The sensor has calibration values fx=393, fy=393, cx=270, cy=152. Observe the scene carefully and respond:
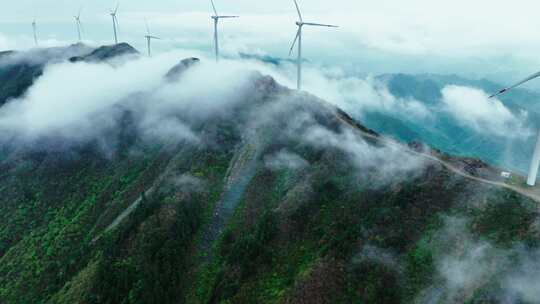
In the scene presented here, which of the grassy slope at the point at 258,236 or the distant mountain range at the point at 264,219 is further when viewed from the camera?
the grassy slope at the point at 258,236

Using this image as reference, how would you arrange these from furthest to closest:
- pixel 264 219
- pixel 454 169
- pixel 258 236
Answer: pixel 264 219 → pixel 454 169 → pixel 258 236

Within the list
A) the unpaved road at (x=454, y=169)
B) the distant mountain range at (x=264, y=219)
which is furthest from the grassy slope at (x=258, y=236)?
the unpaved road at (x=454, y=169)

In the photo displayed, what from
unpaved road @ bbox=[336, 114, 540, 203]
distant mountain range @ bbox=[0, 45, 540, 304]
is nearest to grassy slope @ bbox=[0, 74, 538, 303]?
distant mountain range @ bbox=[0, 45, 540, 304]

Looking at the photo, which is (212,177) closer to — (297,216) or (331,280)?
(297,216)

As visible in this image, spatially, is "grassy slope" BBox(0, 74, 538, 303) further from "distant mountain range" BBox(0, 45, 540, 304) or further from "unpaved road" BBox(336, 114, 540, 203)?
"unpaved road" BBox(336, 114, 540, 203)

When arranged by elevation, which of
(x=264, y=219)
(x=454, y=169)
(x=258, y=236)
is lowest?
(x=258, y=236)

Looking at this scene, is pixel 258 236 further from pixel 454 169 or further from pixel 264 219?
pixel 454 169

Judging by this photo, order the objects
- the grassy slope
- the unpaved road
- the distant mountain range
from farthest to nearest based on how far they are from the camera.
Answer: the unpaved road < the grassy slope < the distant mountain range

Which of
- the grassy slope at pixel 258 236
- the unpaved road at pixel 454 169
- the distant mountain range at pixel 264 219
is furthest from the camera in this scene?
the unpaved road at pixel 454 169

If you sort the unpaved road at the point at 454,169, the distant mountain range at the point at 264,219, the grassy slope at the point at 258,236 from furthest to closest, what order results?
the unpaved road at the point at 454,169 → the grassy slope at the point at 258,236 → the distant mountain range at the point at 264,219

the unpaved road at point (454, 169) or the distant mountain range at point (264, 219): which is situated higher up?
the unpaved road at point (454, 169)

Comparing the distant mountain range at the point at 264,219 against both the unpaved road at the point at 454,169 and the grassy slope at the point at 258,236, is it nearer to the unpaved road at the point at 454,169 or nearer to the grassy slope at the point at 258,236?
the grassy slope at the point at 258,236

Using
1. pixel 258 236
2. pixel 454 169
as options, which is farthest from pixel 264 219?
pixel 454 169
